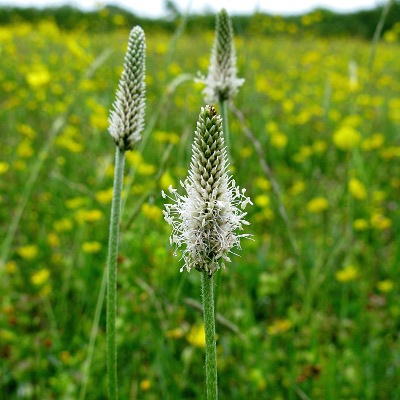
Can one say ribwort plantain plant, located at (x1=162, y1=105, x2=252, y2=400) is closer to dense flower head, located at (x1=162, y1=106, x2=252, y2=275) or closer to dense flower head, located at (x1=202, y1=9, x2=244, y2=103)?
dense flower head, located at (x1=162, y1=106, x2=252, y2=275)

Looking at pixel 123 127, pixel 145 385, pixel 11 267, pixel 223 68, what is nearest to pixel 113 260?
pixel 123 127

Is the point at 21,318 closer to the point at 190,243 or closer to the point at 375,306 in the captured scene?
the point at 375,306

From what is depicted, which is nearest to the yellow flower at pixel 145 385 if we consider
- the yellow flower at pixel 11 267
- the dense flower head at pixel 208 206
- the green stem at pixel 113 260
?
the green stem at pixel 113 260

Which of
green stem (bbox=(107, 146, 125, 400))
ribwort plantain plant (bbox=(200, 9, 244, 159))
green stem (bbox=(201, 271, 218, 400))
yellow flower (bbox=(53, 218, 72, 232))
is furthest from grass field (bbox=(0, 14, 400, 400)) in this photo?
green stem (bbox=(201, 271, 218, 400))

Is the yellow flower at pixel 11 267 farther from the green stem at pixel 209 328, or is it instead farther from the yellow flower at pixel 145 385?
the green stem at pixel 209 328

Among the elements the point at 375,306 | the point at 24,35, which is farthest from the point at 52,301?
the point at 24,35

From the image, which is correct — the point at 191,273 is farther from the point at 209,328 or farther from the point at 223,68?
the point at 209,328
